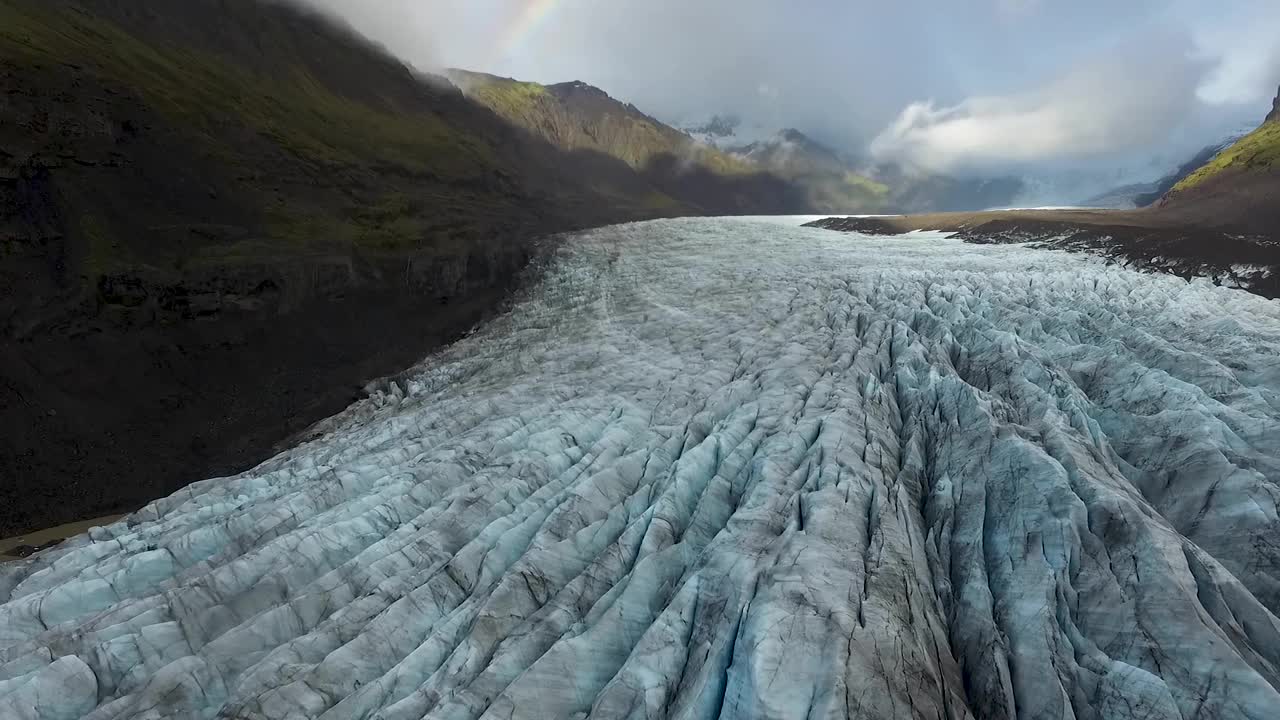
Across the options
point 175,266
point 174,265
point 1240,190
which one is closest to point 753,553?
point 175,266

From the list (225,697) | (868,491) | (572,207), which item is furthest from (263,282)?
(572,207)

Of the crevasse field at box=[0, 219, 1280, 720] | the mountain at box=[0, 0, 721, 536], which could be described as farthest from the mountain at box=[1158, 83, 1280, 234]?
the mountain at box=[0, 0, 721, 536]

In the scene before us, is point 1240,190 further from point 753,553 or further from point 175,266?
point 175,266

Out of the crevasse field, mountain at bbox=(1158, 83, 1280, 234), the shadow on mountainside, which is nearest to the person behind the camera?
the crevasse field

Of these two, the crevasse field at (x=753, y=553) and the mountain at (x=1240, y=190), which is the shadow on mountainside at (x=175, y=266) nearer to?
the crevasse field at (x=753, y=553)

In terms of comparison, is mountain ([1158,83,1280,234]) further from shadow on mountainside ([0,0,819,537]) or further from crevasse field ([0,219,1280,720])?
shadow on mountainside ([0,0,819,537])

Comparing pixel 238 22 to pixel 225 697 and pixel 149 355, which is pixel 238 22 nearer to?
pixel 149 355

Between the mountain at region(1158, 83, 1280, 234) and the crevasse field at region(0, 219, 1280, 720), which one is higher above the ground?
the mountain at region(1158, 83, 1280, 234)
